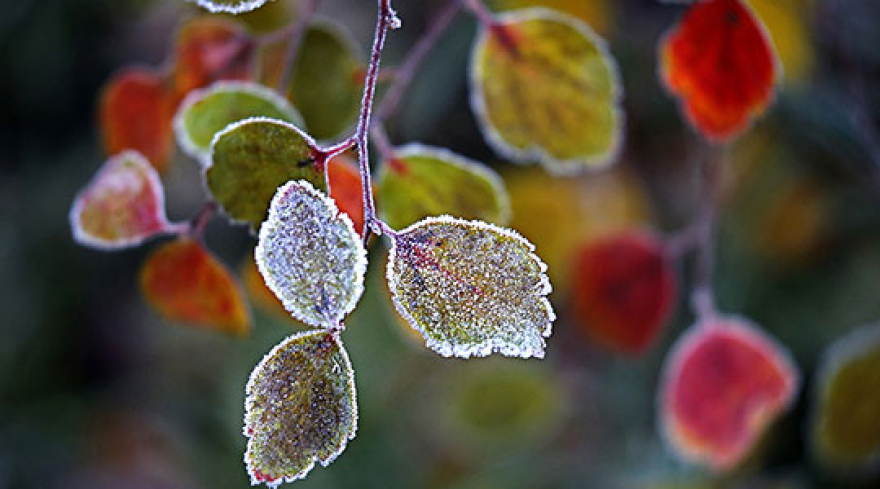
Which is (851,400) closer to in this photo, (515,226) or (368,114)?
(515,226)

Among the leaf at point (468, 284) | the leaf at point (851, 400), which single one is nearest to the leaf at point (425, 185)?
the leaf at point (468, 284)

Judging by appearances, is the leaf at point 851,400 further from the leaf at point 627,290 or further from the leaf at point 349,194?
the leaf at point 349,194

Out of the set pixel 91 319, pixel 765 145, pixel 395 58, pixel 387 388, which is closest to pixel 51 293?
pixel 91 319

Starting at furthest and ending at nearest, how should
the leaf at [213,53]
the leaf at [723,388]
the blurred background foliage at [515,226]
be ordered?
the blurred background foliage at [515,226] → the leaf at [723,388] → the leaf at [213,53]

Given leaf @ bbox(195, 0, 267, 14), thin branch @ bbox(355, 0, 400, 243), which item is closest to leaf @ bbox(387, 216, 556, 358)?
thin branch @ bbox(355, 0, 400, 243)

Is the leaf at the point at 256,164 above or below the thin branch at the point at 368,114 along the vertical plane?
below

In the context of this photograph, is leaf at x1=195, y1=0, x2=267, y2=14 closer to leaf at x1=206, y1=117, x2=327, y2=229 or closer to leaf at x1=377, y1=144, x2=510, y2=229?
leaf at x1=206, y1=117, x2=327, y2=229

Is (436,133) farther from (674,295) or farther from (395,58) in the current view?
(674,295)

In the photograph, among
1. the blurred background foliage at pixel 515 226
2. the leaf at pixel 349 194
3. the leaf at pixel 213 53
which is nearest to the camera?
the leaf at pixel 349 194
